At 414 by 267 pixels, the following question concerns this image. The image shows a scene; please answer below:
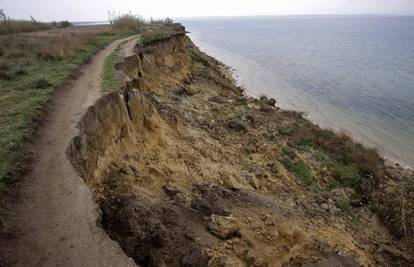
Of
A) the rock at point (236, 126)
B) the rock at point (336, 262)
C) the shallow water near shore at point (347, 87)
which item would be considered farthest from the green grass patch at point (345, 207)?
the shallow water near shore at point (347, 87)

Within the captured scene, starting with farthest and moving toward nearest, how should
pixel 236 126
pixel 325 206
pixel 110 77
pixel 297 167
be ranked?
1. pixel 236 126
2. pixel 297 167
3. pixel 110 77
4. pixel 325 206

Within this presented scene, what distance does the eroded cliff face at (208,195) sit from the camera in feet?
26.6

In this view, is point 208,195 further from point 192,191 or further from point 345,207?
point 345,207

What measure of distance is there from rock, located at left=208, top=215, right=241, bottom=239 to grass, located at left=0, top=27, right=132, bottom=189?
488 centimetres

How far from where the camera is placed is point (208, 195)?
10828 mm

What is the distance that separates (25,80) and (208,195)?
945cm

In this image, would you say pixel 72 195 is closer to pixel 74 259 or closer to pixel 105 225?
pixel 105 225

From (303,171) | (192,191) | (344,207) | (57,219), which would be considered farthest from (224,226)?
(303,171)

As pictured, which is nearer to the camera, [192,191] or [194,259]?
[194,259]

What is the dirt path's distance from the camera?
560 centimetres

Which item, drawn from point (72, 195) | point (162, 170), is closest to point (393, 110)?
point (162, 170)

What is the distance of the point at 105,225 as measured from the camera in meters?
7.40

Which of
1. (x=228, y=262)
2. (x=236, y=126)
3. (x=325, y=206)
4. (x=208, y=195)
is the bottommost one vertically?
(x=325, y=206)

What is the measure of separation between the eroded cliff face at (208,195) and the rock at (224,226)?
1.2 inches
